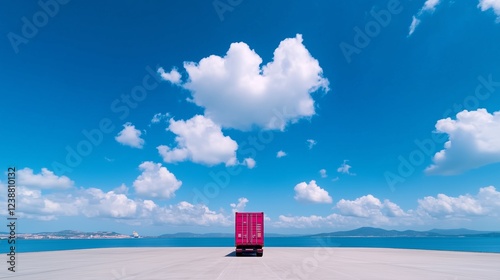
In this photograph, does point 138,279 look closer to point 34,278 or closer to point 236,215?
point 34,278

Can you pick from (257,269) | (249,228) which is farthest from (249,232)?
(257,269)

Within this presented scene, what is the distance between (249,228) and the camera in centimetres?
3381

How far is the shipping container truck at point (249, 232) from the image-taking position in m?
33.5

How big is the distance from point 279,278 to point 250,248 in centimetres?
1731

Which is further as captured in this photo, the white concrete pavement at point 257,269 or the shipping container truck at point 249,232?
the shipping container truck at point 249,232

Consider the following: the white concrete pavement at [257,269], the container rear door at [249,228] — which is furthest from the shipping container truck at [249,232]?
the white concrete pavement at [257,269]

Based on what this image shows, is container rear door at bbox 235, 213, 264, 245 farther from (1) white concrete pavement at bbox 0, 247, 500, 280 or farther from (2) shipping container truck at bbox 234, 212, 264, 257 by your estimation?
(1) white concrete pavement at bbox 0, 247, 500, 280

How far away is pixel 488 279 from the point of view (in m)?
17.8

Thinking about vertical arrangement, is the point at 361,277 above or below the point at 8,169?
below

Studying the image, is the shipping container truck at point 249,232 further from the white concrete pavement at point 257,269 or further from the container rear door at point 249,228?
the white concrete pavement at point 257,269

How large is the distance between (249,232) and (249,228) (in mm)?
397

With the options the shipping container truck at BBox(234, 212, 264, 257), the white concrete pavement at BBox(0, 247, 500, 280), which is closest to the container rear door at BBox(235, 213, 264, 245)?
the shipping container truck at BBox(234, 212, 264, 257)

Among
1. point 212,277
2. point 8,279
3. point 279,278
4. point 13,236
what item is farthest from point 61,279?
point 279,278

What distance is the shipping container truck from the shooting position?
33.5m
